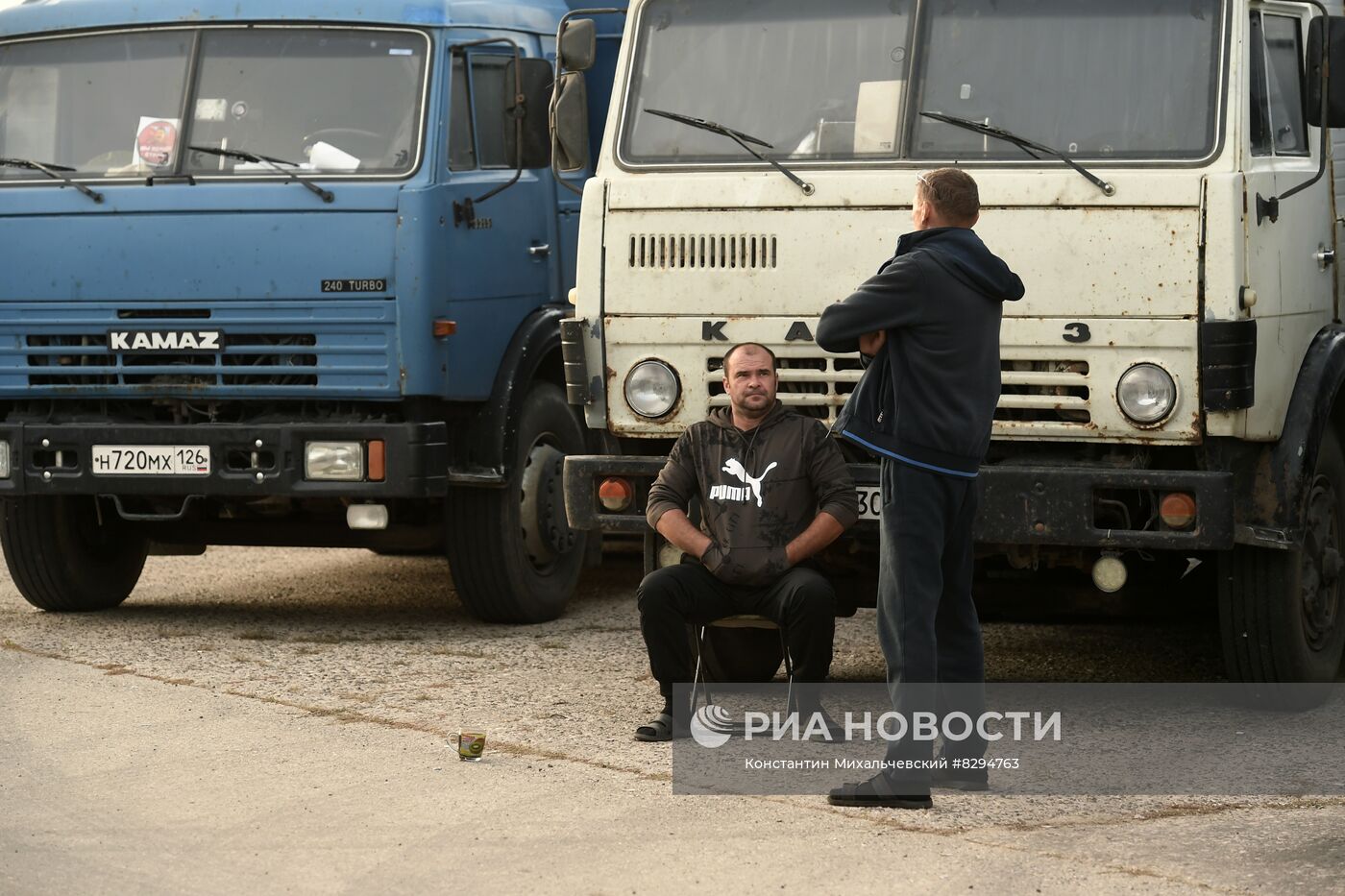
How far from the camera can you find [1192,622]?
325 inches

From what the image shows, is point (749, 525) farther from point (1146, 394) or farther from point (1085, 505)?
point (1146, 394)

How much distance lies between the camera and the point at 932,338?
242 inches

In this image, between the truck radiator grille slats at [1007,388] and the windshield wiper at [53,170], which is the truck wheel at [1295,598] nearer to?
the truck radiator grille slats at [1007,388]

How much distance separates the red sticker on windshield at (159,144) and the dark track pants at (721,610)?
3.50 metres

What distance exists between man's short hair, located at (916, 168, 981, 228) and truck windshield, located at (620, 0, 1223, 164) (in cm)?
130

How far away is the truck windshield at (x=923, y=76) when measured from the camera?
7.47 m

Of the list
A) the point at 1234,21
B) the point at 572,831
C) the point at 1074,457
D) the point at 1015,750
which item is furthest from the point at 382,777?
the point at 1234,21

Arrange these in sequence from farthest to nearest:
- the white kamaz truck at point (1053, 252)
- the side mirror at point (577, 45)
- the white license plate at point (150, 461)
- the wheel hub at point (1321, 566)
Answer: the white license plate at point (150, 461)
the side mirror at point (577, 45)
the wheel hub at point (1321, 566)
the white kamaz truck at point (1053, 252)

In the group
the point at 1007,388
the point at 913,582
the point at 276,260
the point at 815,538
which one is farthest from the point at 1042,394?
the point at 276,260

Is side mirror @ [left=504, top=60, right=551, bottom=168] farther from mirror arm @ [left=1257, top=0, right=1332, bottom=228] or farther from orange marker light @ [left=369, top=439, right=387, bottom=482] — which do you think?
mirror arm @ [left=1257, top=0, right=1332, bottom=228]

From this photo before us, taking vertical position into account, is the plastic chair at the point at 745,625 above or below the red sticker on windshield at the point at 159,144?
below

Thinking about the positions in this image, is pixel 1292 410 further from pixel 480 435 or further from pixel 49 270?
pixel 49 270

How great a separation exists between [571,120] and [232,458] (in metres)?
2.20

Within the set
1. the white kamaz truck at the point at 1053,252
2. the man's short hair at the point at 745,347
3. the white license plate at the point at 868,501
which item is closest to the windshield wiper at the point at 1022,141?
the white kamaz truck at the point at 1053,252
